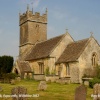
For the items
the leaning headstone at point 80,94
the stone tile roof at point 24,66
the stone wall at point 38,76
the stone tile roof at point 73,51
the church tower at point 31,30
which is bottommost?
the leaning headstone at point 80,94

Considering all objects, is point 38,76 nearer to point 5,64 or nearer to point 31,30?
point 5,64

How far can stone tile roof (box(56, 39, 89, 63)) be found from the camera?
41.2 metres

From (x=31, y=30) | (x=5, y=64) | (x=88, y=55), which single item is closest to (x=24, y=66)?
(x=5, y=64)

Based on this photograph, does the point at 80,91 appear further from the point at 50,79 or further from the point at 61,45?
the point at 61,45

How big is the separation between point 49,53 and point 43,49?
441cm

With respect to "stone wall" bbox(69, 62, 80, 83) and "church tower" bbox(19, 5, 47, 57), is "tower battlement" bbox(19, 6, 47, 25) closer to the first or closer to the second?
"church tower" bbox(19, 5, 47, 57)

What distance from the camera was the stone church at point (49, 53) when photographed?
4094cm

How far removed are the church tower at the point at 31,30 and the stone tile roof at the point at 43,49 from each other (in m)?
2.31

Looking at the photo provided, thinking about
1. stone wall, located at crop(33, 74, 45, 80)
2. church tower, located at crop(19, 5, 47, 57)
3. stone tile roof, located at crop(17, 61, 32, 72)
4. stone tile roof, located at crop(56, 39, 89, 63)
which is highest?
church tower, located at crop(19, 5, 47, 57)

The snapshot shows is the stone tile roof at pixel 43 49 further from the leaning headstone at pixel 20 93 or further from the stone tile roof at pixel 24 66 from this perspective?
the leaning headstone at pixel 20 93

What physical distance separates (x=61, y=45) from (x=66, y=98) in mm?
26664

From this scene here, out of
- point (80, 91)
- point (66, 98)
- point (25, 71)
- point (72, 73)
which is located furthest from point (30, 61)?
point (80, 91)

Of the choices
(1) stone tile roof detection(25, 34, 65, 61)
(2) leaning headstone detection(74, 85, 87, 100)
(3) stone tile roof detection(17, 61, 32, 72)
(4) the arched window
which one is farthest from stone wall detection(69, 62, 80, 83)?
(2) leaning headstone detection(74, 85, 87, 100)

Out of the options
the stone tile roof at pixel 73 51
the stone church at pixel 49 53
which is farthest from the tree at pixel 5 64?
the stone tile roof at pixel 73 51
